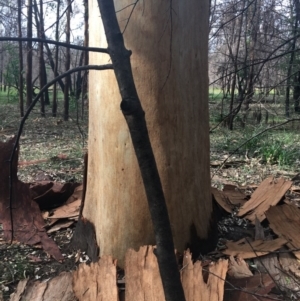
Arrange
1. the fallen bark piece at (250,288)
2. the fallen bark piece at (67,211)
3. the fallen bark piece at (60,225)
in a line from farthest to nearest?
1. the fallen bark piece at (67,211)
2. the fallen bark piece at (60,225)
3. the fallen bark piece at (250,288)

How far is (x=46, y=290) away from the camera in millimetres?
2057

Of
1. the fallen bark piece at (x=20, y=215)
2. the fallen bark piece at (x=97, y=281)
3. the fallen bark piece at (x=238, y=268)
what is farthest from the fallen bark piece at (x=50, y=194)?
the fallen bark piece at (x=238, y=268)

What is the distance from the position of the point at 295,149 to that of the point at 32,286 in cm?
449

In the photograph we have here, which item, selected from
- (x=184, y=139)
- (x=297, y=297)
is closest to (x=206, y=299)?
(x=297, y=297)

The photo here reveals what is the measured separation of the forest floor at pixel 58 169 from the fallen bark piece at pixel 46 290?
0.07 m

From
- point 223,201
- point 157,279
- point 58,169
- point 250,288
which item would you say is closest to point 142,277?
point 157,279

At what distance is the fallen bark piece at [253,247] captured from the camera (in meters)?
2.32

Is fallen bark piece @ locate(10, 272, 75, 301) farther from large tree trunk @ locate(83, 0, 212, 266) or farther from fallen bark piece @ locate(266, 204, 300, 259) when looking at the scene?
fallen bark piece @ locate(266, 204, 300, 259)

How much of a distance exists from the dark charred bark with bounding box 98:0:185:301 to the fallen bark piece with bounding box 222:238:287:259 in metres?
1.22

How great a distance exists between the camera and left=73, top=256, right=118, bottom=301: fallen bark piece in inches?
76.9

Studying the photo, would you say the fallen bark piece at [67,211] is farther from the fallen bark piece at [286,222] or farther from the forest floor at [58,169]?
the fallen bark piece at [286,222]

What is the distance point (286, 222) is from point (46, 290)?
1.53 metres

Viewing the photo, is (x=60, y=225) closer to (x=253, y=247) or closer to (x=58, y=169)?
(x=253, y=247)

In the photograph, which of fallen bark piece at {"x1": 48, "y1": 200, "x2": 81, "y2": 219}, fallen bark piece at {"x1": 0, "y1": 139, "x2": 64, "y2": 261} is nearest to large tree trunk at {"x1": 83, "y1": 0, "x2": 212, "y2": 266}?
fallen bark piece at {"x1": 0, "y1": 139, "x2": 64, "y2": 261}
